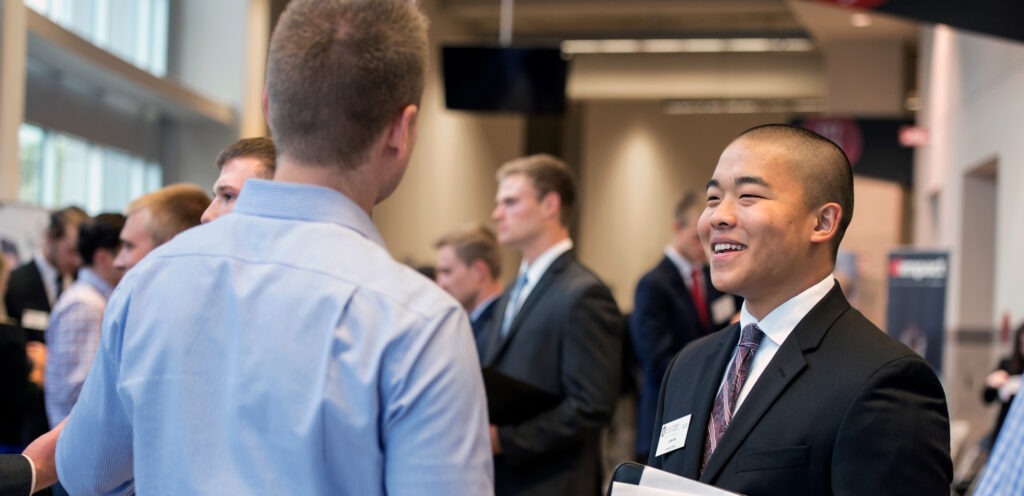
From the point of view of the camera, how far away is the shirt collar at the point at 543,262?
386cm

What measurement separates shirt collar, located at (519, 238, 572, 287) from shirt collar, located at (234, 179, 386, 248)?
8.22 feet

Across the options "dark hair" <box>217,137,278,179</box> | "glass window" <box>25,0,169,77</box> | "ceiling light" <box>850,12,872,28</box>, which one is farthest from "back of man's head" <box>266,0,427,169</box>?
"ceiling light" <box>850,12,872,28</box>

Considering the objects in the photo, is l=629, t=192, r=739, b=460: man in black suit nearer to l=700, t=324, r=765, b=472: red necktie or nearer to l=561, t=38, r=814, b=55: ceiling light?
l=700, t=324, r=765, b=472: red necktie

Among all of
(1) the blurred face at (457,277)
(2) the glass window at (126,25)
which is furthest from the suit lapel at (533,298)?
(2) the glass window at (126,25)

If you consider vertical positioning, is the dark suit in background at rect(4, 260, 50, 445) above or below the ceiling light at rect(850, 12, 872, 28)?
below

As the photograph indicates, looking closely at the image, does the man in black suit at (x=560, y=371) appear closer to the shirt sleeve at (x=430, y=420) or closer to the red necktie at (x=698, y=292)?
the red necktie at (x=698, y=292)

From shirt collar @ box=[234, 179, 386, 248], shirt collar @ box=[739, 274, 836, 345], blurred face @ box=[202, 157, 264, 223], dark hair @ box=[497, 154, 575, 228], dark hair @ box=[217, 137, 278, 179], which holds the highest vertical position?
dark hair @ box=[497, 154, 575, 228]

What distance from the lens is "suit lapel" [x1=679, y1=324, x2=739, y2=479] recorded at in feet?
6.44

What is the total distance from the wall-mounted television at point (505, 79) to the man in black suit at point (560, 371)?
5.95 meters

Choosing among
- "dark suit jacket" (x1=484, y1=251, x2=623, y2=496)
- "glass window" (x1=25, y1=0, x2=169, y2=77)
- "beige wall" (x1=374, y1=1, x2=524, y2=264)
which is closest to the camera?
"dark suit jacket" (x1=484, y1=251, x2=623, y2=496)

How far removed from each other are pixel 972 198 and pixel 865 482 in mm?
9972

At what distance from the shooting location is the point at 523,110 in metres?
9.62

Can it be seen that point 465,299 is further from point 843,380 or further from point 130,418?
point 130,418

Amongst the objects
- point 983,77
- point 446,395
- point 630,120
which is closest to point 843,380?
point 446,395
